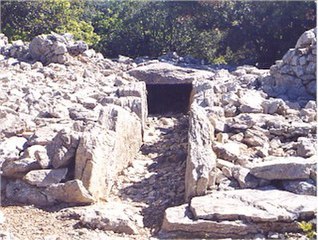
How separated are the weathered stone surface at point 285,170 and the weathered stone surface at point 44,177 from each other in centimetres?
191

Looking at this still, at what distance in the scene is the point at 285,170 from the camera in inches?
215

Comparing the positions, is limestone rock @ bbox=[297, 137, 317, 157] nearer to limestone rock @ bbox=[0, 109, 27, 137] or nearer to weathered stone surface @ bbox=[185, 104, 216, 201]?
weathered stone surface @ bbox=[185, 104, 216, 201]

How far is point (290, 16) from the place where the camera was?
1550 centimetres

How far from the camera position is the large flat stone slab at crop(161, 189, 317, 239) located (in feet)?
16.0

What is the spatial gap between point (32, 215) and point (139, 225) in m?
1.01

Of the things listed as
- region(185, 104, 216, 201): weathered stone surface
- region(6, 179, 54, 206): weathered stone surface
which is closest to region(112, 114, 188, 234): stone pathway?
region(185, 104, 216, 201): weathered stone surface

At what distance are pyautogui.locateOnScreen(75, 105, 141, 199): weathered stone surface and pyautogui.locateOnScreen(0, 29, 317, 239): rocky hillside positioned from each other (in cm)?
1

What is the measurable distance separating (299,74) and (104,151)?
4.69 metres

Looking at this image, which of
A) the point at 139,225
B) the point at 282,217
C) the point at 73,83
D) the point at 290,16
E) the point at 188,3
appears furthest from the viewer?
the point at 188,3

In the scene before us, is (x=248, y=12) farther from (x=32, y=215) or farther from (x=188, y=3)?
(x=32, y=215)

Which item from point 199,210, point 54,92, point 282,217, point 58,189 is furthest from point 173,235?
point 54,92

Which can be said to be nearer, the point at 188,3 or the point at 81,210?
the point at 81,210

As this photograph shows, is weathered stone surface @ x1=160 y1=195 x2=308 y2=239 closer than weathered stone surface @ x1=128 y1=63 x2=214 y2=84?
Yes

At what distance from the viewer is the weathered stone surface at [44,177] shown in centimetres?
572
